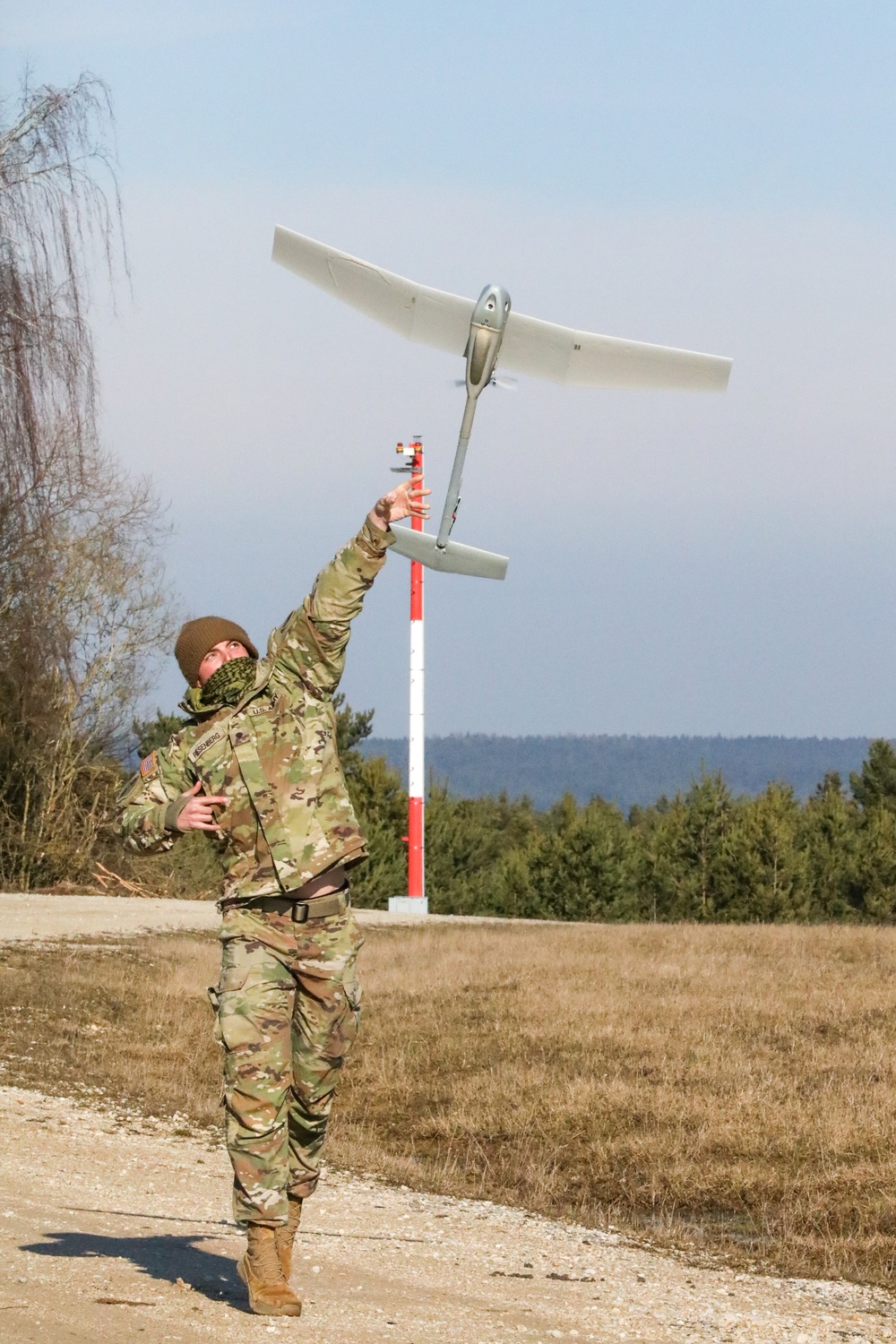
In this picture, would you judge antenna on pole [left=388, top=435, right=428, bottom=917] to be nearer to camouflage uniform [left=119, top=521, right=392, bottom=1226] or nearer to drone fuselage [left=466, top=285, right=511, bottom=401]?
drone fuselage [left=466, top=285, right=511, bottom=401]

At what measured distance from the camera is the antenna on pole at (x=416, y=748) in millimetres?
28219

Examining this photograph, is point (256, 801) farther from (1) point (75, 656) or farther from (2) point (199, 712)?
(1) point (75, 656)

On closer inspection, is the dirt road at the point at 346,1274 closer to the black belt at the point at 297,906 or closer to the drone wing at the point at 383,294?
the black belt at the point at 297,906

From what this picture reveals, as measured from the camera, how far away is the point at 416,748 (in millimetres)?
28922

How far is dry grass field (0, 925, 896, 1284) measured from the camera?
8656 mm

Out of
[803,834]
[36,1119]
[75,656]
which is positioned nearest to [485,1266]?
[36,1119]

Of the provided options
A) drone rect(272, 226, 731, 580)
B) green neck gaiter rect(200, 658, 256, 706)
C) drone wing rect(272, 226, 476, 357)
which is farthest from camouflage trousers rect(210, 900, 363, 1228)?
drone wing rect(272, 226, 476, 357)

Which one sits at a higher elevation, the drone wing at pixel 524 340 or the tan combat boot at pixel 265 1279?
the drone wing at pixel 524 340

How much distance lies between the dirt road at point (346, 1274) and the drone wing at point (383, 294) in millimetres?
3956

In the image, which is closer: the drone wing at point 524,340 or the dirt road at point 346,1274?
the dirt road at point 346,1274

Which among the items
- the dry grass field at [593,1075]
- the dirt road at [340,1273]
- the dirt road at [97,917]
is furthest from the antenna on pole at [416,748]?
the dirt road at [340,1273]

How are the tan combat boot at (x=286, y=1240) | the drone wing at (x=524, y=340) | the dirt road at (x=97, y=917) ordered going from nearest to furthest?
the tan combat boot at (x=286, y=1240), the drone wing at (x=524, y=340), the dirt road at (x=97, y=917)

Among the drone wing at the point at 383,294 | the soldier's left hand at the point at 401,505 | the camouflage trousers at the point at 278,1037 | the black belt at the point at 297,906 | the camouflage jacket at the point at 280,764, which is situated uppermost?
the drone wing at the point at 383,294

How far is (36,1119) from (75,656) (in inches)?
666
